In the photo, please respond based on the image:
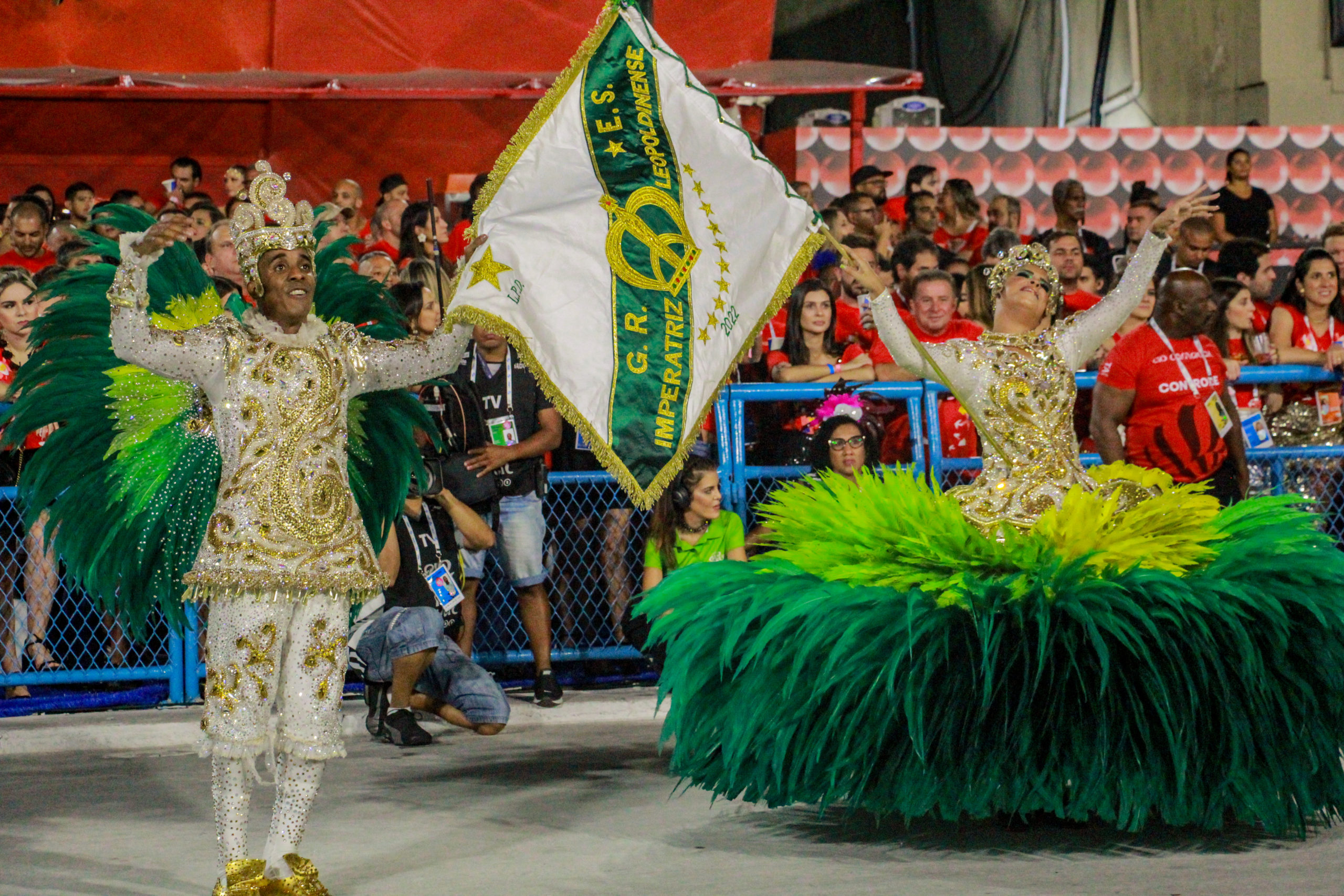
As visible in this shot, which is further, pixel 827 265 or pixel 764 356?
pixel 827 265

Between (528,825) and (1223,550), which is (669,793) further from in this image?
(1223,550)

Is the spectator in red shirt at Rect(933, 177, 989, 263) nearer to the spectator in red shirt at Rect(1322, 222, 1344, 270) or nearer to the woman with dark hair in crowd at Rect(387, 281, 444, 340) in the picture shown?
the spectator in red shirt at Rect(1322, 222, 1344, 270)

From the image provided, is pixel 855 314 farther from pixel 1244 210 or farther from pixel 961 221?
pixel 1244 210

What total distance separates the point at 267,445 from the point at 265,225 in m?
0.67

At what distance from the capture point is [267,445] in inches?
200

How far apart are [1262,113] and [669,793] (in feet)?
43.9

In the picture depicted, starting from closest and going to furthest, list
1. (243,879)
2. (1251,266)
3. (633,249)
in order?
1. (243,879)
2. (633,249)
3. (1251,266)

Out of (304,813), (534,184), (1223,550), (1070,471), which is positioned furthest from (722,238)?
(304,813)

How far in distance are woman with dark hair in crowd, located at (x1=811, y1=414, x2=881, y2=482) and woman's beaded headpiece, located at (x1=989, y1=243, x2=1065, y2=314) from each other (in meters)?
1.65

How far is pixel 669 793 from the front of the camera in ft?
21.3

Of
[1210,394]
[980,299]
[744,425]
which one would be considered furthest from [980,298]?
[744,425]

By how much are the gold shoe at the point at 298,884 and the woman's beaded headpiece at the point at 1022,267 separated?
310 centimetres

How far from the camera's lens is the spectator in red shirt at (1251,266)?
421 inches

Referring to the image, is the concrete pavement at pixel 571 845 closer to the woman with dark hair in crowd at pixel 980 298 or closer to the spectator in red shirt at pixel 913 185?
the woman with dark hair in crowd at pixel 980 298
